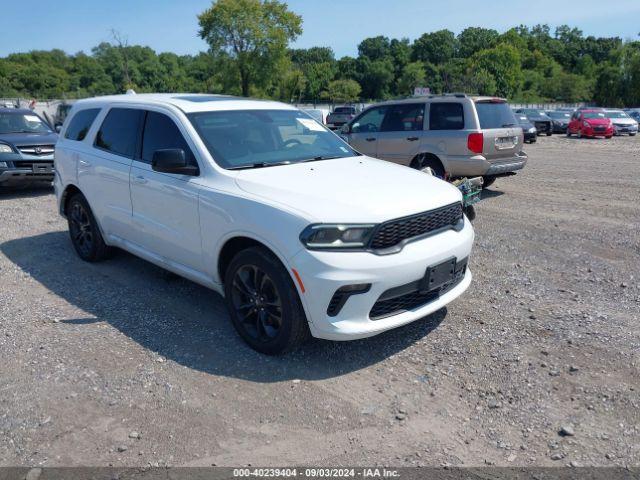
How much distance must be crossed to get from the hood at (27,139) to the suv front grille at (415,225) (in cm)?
925

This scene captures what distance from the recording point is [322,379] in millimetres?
3861

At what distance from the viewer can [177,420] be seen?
135 inches

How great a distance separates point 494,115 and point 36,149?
28.6 feet

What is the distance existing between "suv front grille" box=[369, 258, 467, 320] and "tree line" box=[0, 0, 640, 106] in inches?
2131

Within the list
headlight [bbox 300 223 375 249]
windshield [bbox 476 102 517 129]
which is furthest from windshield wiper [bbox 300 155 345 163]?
windshield [bbox 476 102 517 129]

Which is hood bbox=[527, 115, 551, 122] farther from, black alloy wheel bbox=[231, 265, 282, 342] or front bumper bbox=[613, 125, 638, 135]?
black alloy wheel bbox=[231, 265, 282, 342]

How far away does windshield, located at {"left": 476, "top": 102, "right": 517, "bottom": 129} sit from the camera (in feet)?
32.9

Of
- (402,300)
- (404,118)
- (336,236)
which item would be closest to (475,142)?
(404,118)

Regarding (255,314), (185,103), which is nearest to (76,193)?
(185,103)

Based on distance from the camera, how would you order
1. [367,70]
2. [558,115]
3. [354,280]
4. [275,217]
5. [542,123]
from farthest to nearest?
[367,70]
[558,115]
[542,123]
[275,217]
[354,280]

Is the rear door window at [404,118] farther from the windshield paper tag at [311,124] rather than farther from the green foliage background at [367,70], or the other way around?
the green foliage background at [367,70]

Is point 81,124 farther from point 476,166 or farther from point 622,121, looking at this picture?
point 622,121

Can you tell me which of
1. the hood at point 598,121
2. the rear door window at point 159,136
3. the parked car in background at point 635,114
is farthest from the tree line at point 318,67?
the rear door window at point 159,136

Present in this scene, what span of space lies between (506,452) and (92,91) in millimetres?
70351
